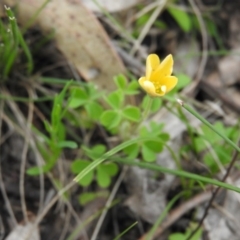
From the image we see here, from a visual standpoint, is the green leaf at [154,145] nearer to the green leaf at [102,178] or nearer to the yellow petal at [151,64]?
the green leaf at [102,178]

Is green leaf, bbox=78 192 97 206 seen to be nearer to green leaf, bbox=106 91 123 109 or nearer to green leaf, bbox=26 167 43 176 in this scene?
green leaf, bbox=26 167 43 176

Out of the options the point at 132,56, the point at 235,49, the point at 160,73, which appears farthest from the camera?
the point at 235,49

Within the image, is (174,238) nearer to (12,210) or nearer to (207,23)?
(12,210)

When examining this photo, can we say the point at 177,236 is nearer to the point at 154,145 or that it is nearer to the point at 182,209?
the point at 182,209

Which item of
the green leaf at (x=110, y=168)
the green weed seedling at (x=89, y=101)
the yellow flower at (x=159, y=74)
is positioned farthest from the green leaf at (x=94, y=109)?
the yellow flower at (x=159, y=74)

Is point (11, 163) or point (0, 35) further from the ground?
point (0, 35)

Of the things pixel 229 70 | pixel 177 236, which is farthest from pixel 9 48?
pixel 229 70

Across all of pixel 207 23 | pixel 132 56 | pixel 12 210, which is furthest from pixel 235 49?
pixel 12 210
